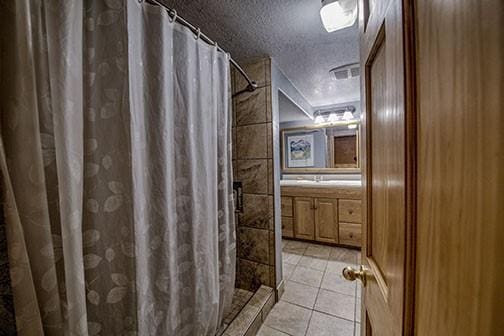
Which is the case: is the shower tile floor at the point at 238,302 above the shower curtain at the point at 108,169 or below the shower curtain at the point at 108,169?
below

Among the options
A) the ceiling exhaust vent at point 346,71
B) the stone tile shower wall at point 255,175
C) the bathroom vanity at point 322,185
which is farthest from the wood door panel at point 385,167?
the bathroom vanity at point 322,185

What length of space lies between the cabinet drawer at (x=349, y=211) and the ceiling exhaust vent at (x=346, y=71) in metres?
1.45

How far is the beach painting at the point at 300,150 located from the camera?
129 inches

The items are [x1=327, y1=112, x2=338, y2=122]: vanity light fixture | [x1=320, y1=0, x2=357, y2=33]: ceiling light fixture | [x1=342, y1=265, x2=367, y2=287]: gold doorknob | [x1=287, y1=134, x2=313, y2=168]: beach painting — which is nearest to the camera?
[x1=342, y1=265, x2=367, y2=287]: gold doorknob

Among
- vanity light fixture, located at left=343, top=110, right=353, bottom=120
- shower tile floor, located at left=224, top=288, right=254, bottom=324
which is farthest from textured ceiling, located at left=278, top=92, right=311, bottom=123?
shower tile floor, located at left=224, top=288, right=254, bottom=324

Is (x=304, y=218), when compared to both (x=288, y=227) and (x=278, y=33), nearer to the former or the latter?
(x=288, y=227)

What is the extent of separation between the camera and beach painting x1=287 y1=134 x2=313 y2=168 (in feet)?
10.8

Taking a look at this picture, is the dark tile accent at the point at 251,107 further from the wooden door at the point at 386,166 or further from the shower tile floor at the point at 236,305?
the shower tile floor at the point at 236,305

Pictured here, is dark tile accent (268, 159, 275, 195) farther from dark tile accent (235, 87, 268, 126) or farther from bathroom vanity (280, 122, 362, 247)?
bathroom vanity (280, 122, 362, 247)

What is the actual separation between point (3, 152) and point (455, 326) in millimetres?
998

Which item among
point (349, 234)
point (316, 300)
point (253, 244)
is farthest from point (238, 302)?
point (349, 234)

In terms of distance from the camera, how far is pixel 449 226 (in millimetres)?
280

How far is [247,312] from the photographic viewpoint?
1.46 metres

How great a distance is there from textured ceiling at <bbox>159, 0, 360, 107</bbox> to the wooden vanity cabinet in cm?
145
